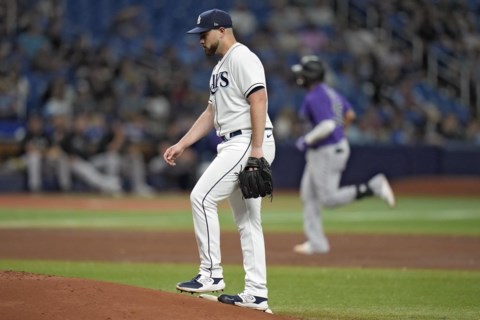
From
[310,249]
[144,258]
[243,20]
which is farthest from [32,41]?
[310,249]

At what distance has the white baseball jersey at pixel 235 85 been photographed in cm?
766

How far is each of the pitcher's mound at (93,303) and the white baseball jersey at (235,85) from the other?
1.38m

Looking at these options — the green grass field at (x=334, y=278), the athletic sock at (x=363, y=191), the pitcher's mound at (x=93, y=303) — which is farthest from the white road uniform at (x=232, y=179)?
the athletic sock at (x=363, y=191)

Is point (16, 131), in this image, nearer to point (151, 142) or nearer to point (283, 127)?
point (151, 142)

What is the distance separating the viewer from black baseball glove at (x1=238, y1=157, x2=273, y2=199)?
A: 755 centimetres

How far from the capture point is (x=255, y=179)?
7551mm

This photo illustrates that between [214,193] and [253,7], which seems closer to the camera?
[214,193]

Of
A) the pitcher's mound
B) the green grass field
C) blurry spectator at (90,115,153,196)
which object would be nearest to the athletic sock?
the green grass field

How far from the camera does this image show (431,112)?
28.3 meters

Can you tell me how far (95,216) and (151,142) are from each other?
6.95m

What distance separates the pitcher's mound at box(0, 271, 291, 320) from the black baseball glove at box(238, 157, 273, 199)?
2.84 feet

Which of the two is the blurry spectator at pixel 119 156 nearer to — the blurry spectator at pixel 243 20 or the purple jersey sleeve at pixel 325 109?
the blurry spectator at pixel 243 20

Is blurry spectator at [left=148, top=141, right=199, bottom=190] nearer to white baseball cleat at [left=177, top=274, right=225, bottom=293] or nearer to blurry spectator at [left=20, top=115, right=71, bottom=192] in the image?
blurry spectator at [left=20, top=115, right=71, bottom=192]

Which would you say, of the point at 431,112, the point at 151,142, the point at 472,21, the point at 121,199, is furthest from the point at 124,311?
the point at 472,21
